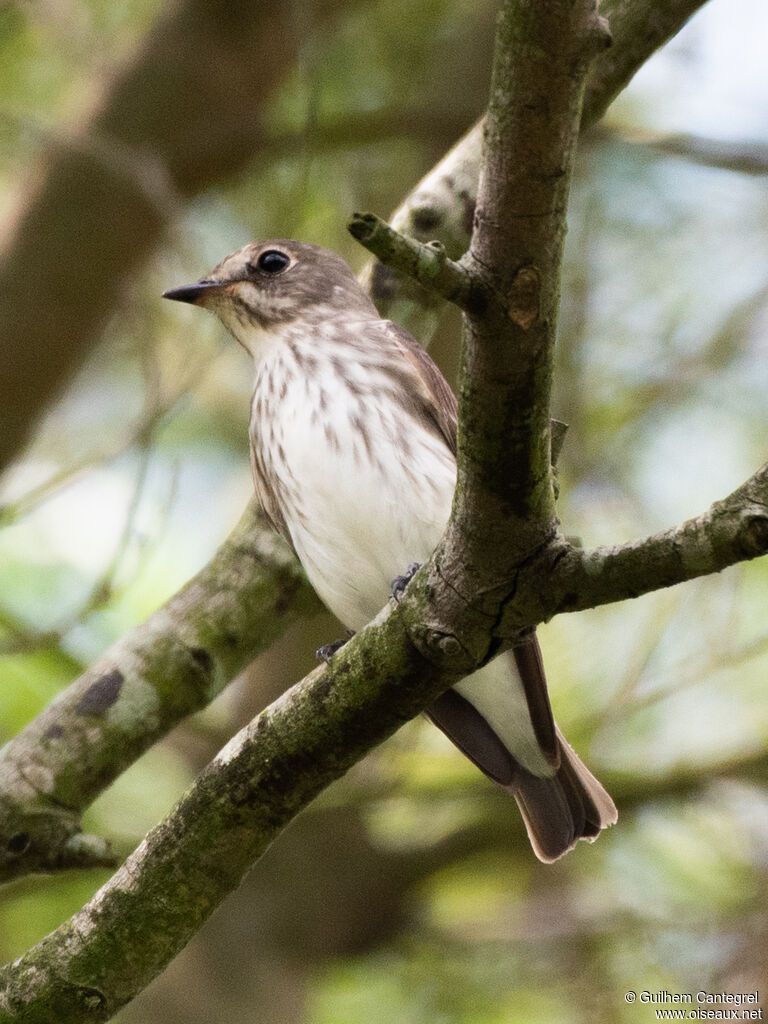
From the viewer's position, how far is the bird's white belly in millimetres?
3260

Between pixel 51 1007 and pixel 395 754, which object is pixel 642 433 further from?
pixel 51 1007

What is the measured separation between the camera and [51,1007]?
2.56 metres

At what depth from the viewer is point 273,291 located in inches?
161

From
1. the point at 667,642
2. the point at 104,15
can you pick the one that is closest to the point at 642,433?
the point at 667,642

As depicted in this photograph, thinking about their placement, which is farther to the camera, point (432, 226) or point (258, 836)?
point (432, 226)

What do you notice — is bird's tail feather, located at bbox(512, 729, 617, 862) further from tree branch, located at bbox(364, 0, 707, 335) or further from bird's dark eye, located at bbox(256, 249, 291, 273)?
bird's dark eye, located at bbox(256, 249, 291, 273)

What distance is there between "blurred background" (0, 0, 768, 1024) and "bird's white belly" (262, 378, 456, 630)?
1302 mm

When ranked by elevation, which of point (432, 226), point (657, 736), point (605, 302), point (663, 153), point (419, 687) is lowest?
point (657, 736)

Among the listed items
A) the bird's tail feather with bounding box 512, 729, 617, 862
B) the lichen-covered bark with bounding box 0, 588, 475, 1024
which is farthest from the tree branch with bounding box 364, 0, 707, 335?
the lichen-covered bark with bounding box 0, 588, 475, 1024

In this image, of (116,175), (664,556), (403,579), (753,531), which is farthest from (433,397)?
(116,175)

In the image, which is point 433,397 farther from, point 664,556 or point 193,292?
point 664,556

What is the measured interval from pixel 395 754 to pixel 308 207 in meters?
2.56

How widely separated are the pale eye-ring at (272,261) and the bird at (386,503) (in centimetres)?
47

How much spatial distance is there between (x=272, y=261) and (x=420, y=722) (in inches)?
84.3
